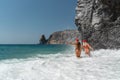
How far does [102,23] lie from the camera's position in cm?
2689

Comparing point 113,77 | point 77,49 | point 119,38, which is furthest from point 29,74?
point 119,38

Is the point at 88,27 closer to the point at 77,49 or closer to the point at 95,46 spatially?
the point at 95,46

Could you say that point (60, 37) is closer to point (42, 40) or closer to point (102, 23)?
point (42, 40)

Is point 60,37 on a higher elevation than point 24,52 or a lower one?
higher

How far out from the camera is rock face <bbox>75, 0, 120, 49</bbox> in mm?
26078

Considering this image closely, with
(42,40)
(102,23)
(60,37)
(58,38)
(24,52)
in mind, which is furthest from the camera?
(60,37)

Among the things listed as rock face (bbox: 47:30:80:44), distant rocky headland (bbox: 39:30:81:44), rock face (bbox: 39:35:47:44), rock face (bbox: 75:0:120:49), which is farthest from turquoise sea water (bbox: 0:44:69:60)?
rock face (bbox: 47:30:80:44)

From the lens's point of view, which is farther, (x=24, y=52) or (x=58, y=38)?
(x=58, y=38)

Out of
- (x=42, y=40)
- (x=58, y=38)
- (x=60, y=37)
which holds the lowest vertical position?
(x=42, y=40)

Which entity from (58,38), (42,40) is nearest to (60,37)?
(58,38)

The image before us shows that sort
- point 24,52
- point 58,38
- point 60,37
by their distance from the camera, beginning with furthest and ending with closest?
1. point 60,37
2. point 58,38
3. point 24,52

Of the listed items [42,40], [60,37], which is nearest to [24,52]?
[42,40]

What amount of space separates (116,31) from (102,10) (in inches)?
132

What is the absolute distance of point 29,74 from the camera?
10.5 m
